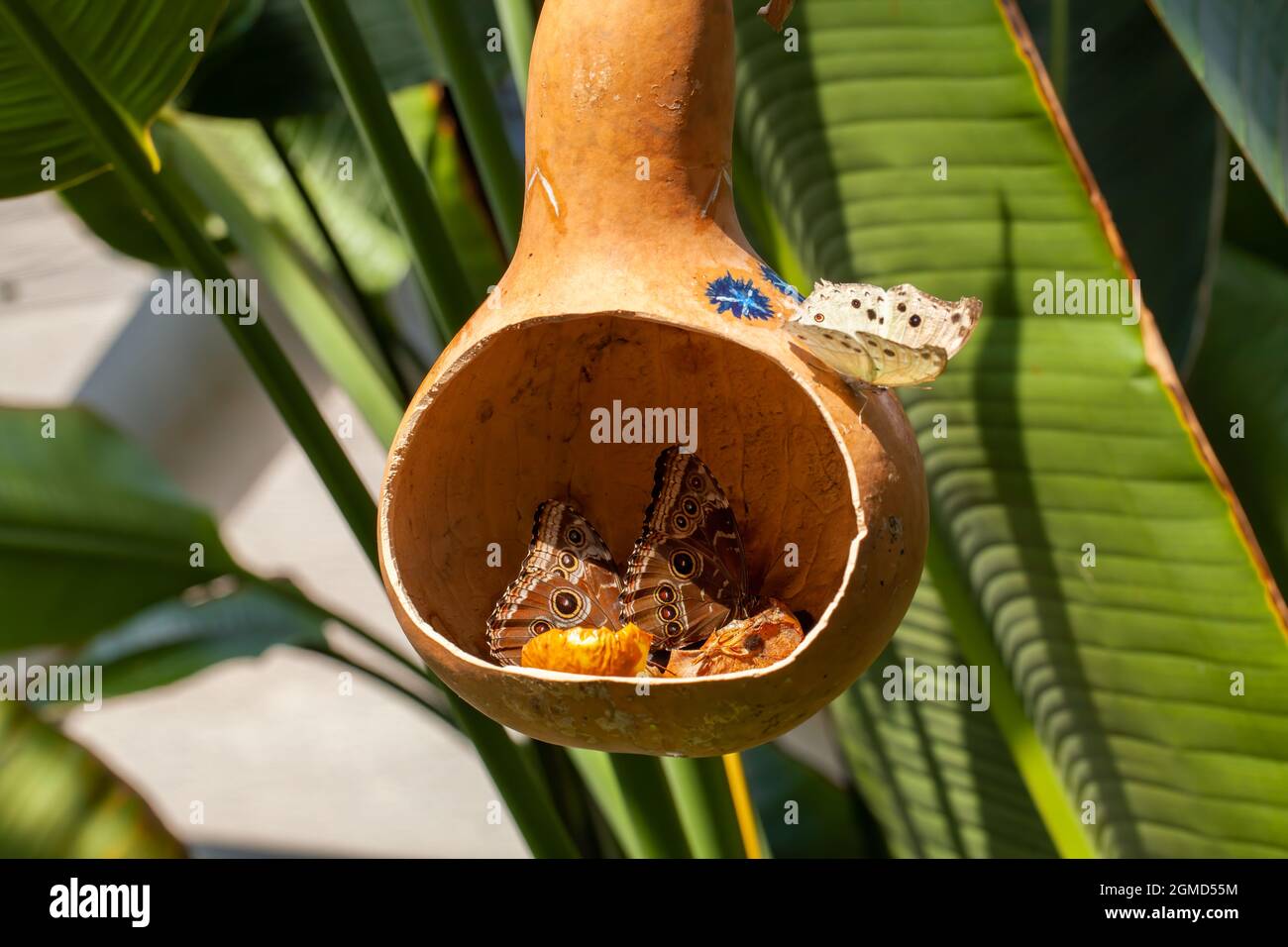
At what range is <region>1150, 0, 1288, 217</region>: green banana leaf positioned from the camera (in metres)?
0.92

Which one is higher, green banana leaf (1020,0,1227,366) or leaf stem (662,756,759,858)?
green banana leaf (1020,0,1227,366)

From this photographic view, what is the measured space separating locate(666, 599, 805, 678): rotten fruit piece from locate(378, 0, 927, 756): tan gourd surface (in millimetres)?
64

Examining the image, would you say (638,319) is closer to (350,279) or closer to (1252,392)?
(350,279)

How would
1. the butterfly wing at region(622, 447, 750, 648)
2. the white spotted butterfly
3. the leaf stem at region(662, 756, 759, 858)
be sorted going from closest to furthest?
the white spotted butterfly < the butterfly wing at region(622, 447, 750, 648) < the leaf stem at region(662, 756, 759, 858)

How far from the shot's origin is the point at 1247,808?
44.3 inches

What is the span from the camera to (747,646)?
2.56 ft

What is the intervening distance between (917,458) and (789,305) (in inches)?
4.4

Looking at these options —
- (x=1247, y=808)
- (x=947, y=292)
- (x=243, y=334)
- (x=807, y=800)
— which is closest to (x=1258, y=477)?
(x=1247, y=808)

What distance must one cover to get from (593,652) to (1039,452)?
52 cm

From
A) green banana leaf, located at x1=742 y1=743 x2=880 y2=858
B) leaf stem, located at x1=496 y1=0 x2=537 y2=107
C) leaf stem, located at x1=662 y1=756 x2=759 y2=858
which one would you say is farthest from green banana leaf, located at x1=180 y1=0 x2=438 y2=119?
green banana leaf, located at x1=742 y1=743 x2=880 y2=858

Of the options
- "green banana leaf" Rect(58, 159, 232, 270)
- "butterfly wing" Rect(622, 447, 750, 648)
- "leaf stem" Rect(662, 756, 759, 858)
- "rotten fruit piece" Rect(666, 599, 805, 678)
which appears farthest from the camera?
"green banana leaf" Rect(58, 159, 232, 270)

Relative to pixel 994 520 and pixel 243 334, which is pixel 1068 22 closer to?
pixel 994 520

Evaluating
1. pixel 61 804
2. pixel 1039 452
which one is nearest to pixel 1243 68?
pixel 1039 452

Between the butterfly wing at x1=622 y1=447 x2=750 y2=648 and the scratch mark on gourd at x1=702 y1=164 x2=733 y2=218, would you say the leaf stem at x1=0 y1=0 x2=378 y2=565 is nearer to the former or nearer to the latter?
the butterfly wing at x1=622 y1=447 x2=750 y2=648
